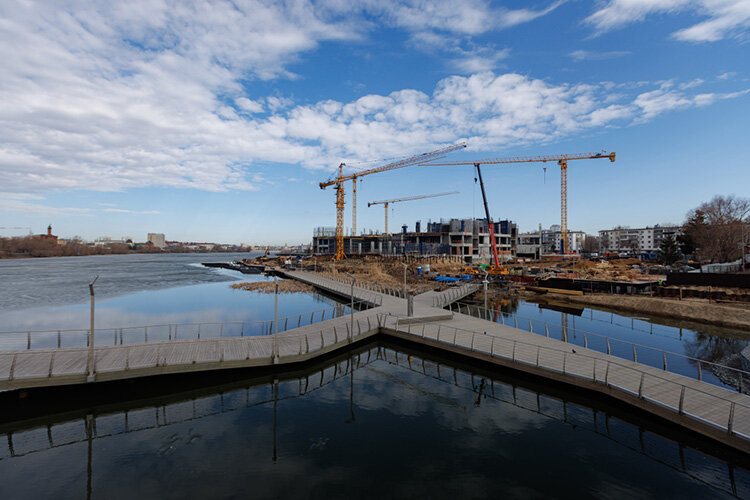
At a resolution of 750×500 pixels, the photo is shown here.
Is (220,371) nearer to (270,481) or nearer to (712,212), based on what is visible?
(270,481)

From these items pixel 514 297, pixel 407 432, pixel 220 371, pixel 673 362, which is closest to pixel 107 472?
pixel 220 371

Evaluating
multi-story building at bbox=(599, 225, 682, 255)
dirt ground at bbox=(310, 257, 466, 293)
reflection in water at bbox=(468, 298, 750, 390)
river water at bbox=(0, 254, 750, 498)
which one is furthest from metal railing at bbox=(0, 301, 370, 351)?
multi-story building at bbox=(599, 225, 682, 255)

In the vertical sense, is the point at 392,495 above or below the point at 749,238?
below

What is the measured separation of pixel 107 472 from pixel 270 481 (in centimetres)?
546

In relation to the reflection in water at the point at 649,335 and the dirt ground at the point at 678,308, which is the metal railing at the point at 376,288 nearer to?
the reflection in water at the point at 649,335

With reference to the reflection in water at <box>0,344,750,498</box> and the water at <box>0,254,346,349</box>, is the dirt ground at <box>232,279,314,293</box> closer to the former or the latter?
the water at <box>0,254,346,349</box>

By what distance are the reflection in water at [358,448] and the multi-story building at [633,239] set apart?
574 ft

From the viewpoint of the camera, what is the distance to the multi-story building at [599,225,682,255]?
163000 millimetres

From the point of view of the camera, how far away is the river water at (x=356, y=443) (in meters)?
10.4

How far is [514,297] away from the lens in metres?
52.4

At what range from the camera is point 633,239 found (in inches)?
6516

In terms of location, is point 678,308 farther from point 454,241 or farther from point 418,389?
point 454,241

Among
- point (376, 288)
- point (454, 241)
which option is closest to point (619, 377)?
point (376, 288)

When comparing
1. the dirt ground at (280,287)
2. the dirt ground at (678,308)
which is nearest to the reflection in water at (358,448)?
the dirt ground at (678,308)
